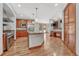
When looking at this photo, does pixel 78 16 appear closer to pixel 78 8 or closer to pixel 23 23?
pixel 78 8

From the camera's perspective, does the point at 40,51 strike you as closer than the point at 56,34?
Yes

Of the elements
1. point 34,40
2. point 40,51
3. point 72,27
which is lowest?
point 40,51

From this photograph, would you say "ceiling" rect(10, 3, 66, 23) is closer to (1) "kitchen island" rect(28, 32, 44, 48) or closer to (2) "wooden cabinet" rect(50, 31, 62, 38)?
(1) "kitchen island" rect(28, 32, 44, 48)

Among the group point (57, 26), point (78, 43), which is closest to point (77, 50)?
point (78, 43)

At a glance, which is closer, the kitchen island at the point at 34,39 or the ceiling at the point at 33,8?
the kitchen island at the point at 34,39

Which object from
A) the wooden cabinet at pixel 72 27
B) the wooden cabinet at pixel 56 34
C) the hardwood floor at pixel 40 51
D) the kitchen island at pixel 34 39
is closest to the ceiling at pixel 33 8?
the wooden cabinet at pixel 72 27

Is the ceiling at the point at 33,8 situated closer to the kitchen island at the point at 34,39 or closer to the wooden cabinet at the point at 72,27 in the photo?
the wooden cabinet at the point at 72,27

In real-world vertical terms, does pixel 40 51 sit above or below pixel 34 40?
below

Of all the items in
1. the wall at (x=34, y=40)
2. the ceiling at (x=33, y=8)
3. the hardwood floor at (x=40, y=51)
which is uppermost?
the ceiling at (x=33, y=8)

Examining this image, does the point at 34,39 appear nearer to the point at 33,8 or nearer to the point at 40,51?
the point at 40,51

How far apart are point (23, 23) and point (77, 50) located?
260 inches

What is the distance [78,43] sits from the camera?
13.1 ft

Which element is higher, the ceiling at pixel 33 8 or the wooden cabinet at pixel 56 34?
the ceiling at pixel 33 8

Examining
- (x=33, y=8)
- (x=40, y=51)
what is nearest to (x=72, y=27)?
(x=40, y=51)
